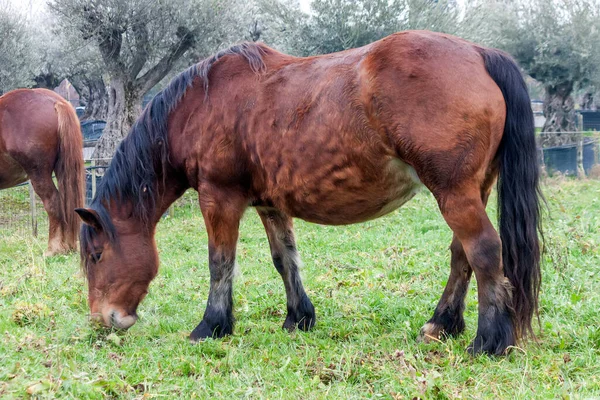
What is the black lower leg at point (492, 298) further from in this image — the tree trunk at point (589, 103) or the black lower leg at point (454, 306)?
the tree trunk at point (589, 103)

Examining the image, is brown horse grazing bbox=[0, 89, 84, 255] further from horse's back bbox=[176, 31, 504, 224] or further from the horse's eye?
horse's back bbox=[176, 31, 504, 224]

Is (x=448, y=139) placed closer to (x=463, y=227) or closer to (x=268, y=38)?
(x=463, y=227)

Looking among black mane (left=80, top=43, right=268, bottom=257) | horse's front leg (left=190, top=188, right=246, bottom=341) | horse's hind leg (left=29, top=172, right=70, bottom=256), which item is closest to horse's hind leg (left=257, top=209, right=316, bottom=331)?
horse's front leg (left=190, top=188, right=246, bottom=341)

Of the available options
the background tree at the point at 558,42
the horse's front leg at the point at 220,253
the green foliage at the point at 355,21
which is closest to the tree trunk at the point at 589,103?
the background tree at the point at 558,42

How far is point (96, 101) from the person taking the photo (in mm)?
31297

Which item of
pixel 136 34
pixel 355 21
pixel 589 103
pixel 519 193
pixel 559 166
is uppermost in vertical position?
pixel 355 21

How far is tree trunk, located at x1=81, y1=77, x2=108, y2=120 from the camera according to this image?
30.5 m

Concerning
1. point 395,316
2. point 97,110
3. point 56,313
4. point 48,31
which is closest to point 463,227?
point 395,316

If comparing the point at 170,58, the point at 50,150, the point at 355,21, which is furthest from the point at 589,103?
the point at 50,150

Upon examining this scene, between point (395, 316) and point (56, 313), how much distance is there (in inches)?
111

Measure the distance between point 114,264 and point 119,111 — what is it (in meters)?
12.5

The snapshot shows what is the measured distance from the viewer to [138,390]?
325 cm

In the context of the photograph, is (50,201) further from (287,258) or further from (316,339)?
(316,339)

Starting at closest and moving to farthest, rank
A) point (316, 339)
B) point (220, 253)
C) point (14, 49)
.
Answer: point (316, 339) → point (220, 253) → point (14, 49)
